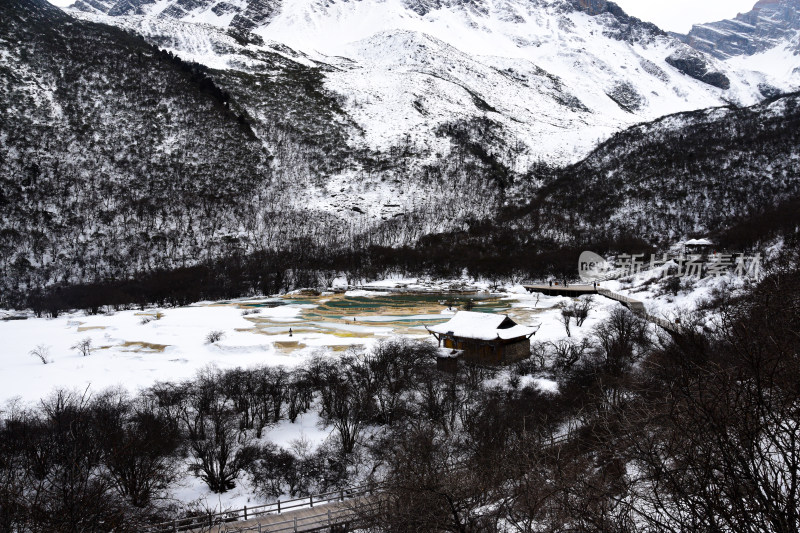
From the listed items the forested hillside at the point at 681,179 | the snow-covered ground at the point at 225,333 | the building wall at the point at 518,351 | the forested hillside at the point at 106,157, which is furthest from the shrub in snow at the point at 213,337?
the forested hillside at the point at 681,179

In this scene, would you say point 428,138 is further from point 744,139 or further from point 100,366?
point 100,366

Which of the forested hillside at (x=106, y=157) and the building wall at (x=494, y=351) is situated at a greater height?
the forested hillside at (x=106, y=157)

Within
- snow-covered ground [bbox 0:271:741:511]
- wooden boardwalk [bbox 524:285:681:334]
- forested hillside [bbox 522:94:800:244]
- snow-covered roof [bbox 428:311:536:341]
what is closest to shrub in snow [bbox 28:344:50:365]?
snow-covered ground [bbox 0:271:741:511]

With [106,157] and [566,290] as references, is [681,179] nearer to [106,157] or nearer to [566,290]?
[566,290]

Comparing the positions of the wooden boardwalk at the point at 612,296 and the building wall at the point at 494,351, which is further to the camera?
the wooden boardwalk at the point at 612,296

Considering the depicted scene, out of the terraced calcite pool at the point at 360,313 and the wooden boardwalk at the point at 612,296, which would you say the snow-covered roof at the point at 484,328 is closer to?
the terraced calcite pool at the point at 360,313

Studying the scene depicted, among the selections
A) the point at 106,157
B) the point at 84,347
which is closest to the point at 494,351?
the point at 84,347

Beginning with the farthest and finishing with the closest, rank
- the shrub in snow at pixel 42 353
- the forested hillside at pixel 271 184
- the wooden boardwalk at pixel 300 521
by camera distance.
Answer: the forested hillside at pixel 271 184
the shrub in snow at pixel 42 353
the wooden boardwalk at pixel 300 521

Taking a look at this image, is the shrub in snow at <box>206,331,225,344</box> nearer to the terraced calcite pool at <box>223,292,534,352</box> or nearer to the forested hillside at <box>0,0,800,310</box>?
the terraced calcite pool at <box>223,292,534,352</box>

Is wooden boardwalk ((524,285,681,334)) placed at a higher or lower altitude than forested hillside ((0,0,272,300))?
lower
